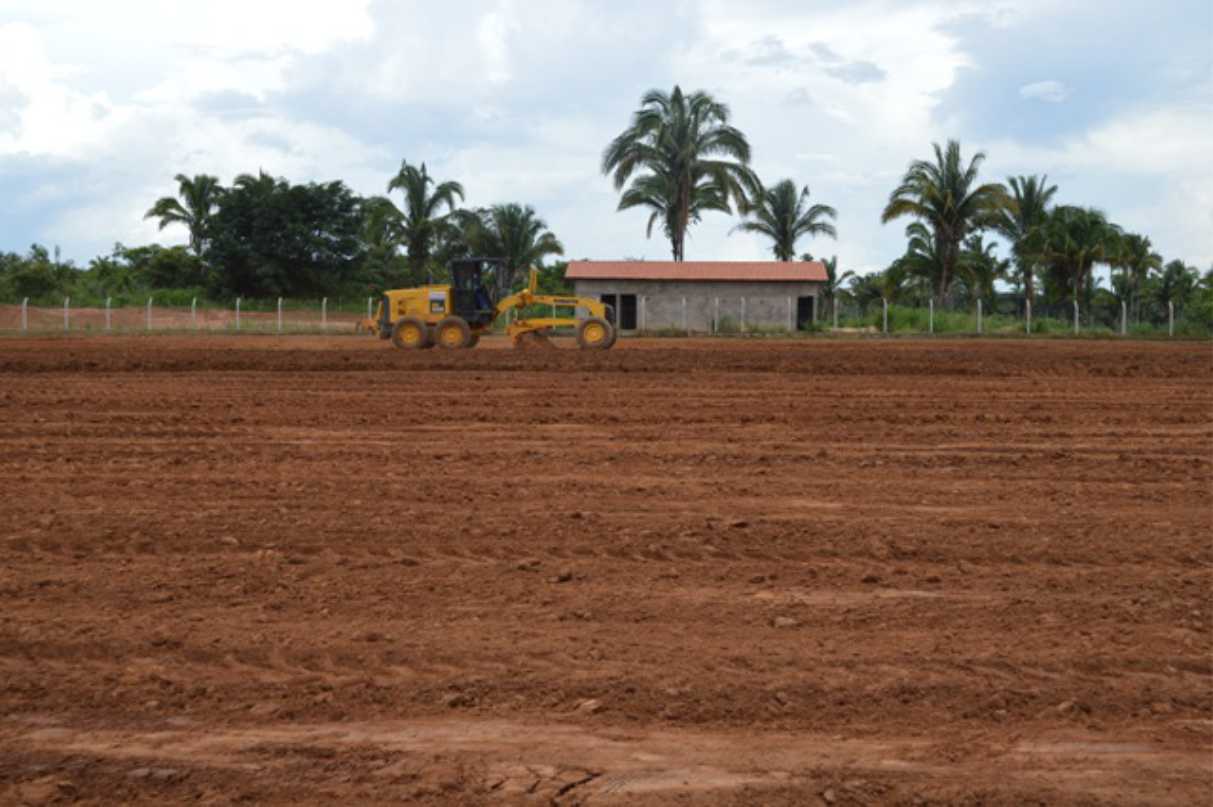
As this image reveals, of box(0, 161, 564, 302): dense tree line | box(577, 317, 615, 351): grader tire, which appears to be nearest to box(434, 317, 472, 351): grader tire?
box(577, 317, 615, 351): grader tire

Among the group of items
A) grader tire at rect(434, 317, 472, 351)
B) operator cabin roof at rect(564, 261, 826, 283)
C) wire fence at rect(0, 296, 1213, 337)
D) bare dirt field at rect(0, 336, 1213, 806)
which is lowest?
bare dirt field at rect(0, 336, 1213, 806)

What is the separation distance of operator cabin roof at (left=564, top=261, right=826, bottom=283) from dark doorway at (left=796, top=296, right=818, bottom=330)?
1.02m

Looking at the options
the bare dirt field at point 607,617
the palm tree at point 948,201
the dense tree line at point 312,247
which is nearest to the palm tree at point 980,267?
the palm tree at point 948,201

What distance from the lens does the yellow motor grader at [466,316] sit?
83.3 feet

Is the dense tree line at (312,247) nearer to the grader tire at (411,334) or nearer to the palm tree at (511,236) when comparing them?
the palm tree at (511,236)

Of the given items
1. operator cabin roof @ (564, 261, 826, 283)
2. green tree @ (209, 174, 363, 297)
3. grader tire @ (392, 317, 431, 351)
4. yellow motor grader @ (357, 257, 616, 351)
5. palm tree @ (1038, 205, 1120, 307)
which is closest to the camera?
yellow motor grader @ (357, 257, 616, 351)

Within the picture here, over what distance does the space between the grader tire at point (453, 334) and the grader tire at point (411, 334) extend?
37cm

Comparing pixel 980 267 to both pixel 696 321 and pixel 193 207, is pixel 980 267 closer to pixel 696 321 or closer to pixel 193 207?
pixel 696 321

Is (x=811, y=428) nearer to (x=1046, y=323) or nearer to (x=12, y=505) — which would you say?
(x=12, y=505)

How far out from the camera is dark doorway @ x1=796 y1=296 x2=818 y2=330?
1861 inches

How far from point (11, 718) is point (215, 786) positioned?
110 cm

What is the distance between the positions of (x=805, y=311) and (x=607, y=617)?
4372 cm

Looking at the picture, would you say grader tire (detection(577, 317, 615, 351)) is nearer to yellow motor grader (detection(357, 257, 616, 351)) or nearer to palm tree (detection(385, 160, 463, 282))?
yellow motor grader (detection(357, 257, 616, 351))

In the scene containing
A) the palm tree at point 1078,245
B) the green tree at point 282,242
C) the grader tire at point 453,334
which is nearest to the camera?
the grader tire at point 453,334
